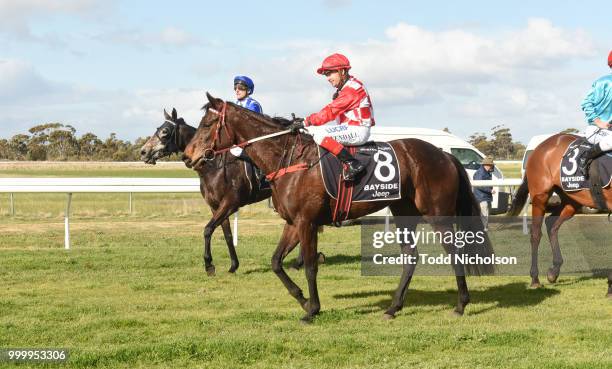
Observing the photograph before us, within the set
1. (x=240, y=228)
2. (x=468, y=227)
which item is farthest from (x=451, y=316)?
(x=240, y=228)

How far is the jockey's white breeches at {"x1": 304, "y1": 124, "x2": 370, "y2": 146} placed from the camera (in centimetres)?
727

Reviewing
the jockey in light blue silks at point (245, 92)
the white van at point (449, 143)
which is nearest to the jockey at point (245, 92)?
the jockey in light blue silks at point (245, 92)

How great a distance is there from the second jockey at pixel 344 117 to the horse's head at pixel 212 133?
0.79 m

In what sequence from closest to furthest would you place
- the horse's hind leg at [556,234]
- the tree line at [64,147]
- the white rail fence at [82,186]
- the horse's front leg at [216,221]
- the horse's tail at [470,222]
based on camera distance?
1. the horse's tail at [470,222]
2. the horse's hind leg at [556,234]
3. the horse's front leg at [216,221]
4. the white rail fence at [82,186]
5. the tree line at [64,147]

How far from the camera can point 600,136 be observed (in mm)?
8531

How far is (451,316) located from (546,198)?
2865 millimetres

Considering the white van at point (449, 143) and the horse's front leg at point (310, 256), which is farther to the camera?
the white van at point (449, 143)

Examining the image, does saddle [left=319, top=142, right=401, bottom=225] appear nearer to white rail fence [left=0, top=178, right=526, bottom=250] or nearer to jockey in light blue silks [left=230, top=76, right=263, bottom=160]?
jockey in light blue silks [left=230, top=76, right=263, bottom=160]

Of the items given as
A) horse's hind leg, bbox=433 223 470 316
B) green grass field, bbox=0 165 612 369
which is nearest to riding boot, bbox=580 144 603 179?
green grass field, bbox=0 165 612 369

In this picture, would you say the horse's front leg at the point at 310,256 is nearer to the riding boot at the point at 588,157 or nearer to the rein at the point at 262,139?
the rein at the point at 262,139

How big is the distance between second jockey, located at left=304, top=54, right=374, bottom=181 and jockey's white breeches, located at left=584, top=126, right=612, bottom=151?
2691 millimetres

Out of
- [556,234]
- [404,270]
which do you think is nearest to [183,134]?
[404,270]

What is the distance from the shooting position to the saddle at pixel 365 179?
727 cm

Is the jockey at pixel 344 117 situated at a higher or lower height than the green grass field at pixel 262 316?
higher
